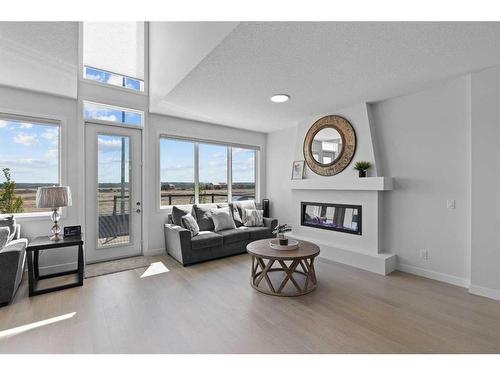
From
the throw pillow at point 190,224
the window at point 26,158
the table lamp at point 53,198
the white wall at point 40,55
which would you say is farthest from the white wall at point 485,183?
the window at point 26,158

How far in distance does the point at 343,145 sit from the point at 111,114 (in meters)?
3.81

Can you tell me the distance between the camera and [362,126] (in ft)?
12.2

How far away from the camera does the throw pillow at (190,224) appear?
3.90m

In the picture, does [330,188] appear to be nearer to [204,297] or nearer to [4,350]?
[204,297]

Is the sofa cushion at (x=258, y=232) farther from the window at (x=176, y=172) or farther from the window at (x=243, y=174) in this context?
the window at (x=176, y=172)

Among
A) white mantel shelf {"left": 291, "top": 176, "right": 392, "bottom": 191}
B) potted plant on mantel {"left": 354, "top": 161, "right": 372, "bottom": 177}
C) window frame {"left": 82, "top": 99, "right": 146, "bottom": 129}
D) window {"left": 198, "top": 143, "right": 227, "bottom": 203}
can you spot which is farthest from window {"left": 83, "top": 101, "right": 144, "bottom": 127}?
potted plant on mantel {"left": 354, "top": 161, "right": 372, "bottom": 177}

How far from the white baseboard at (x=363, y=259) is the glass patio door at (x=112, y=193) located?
3.22m

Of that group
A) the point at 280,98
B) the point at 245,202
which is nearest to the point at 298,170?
the point at 245,202

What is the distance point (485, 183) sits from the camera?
2.63m

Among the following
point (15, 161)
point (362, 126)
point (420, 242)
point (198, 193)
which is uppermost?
point (362, 126)

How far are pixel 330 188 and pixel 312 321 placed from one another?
236 centimetres
